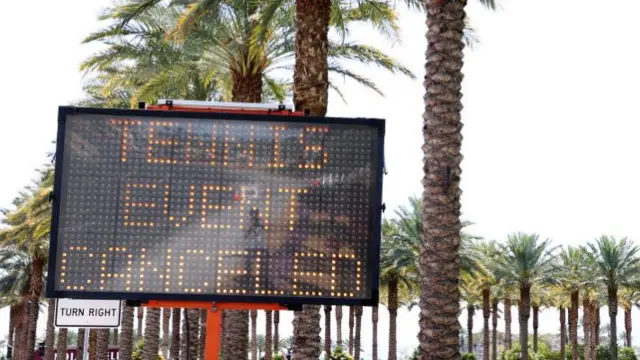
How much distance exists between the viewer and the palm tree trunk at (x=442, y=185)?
936cm

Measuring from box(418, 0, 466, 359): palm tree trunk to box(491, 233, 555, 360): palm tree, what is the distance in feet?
116

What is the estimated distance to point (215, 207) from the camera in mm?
7988

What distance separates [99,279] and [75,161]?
1189 mm

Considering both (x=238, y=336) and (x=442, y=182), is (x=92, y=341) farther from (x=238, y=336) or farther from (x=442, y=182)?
(x=442, y=182)

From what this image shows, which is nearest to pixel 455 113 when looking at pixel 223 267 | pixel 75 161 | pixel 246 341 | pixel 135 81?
pixel 223 267

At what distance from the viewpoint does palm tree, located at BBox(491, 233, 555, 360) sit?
145ft

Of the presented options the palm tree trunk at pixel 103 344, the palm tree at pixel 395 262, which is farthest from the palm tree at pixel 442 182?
the palm tree at pixel 395 262

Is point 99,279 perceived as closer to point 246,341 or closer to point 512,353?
point 246,341

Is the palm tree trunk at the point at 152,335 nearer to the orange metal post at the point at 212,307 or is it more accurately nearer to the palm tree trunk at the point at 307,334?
the palm tree trunk at the point at 307,334

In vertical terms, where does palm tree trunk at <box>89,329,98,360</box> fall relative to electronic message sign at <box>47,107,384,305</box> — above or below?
below

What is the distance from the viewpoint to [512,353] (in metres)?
50.9

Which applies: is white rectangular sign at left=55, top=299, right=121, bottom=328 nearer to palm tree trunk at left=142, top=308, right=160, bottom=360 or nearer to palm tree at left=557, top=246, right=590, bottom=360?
palm tree trunk at left=142, top=308, right=160, bottom=360

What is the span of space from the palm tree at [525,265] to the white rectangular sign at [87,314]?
3561 centimetres

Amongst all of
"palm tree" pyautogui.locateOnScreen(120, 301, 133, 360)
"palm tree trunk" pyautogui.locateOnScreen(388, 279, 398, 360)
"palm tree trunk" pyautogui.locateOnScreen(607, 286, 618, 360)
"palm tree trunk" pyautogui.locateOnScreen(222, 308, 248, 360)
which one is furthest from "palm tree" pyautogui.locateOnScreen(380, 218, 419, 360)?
"palm tree trunk" pyautogui.locateOnScreen(222, 308, 248, 360)
